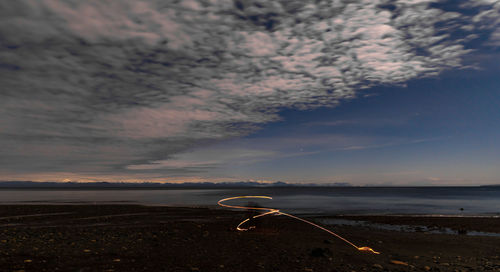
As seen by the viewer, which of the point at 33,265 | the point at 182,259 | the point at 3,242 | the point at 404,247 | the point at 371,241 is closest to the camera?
the point at 33,265

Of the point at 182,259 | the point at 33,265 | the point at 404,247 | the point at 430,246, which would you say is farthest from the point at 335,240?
the point at 33,265

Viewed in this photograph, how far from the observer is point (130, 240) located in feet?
59.7

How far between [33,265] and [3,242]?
7.01 meters

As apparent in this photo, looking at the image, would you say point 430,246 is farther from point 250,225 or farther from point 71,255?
point 71,255

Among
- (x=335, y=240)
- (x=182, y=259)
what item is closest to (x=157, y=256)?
(x=182, y=259)

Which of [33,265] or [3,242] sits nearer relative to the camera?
[33,265]

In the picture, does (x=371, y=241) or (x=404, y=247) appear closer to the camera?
(x=404, y=247)

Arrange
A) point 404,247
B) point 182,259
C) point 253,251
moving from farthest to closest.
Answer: point 404,247, point 253,251, point 182,259

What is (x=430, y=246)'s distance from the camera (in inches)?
740

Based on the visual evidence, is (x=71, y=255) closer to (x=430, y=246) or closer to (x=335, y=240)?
(x=335, y=240)

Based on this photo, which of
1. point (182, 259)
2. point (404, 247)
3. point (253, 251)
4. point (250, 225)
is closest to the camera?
point (182, 259)

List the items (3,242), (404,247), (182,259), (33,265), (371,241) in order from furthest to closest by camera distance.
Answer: (371,241) → (404,247) → (3,242) → (182,259) → (33,265)

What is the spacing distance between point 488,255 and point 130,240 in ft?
64.8

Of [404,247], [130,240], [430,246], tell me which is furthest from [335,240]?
[130,240]
